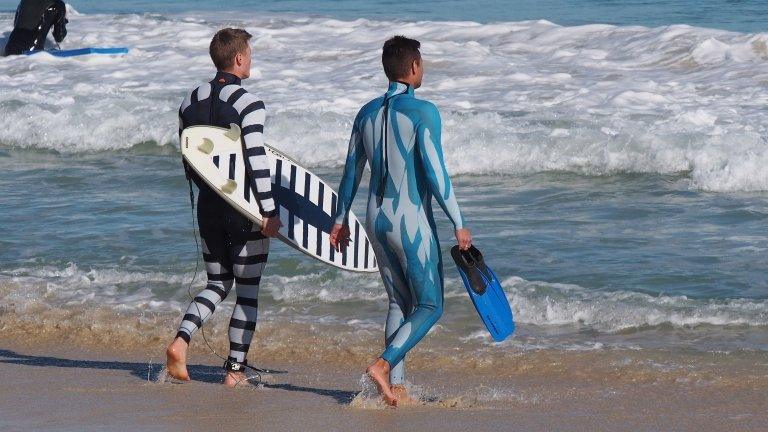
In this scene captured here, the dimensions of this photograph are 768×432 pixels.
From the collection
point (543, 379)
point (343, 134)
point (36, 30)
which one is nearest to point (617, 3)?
point (36, 30)

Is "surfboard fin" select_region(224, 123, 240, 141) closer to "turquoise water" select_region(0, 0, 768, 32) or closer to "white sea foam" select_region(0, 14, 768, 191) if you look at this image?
"white sea foam" select_region(0, 14, 768, 191)

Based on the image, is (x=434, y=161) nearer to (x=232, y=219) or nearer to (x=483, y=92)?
(x=232, y=219)

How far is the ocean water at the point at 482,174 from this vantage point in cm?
658

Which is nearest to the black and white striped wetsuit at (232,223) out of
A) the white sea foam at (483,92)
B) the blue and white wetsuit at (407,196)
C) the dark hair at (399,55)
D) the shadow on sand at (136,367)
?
the shadow on sand at (136,367)

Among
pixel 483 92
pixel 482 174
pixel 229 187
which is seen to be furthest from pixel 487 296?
pixel 483 92

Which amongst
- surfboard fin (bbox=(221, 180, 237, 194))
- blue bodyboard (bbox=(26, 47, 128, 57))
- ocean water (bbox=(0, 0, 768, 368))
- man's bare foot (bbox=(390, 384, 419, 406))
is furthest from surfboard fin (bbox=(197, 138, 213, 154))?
blue bodyboard (bbox=(26, 47, 128, 57))

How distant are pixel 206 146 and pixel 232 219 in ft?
1.04

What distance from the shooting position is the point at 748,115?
12609 mm

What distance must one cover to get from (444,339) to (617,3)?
2058cm

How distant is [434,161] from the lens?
15.0 feet

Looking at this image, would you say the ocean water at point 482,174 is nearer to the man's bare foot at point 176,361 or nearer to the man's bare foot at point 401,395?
the man's bare foot at point 401,395

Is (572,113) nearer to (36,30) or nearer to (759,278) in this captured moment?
(759,278)

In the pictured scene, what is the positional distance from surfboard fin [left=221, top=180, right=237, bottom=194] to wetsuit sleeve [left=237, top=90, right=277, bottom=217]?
0.27ft

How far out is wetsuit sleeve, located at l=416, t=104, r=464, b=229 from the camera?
458 centimetres
